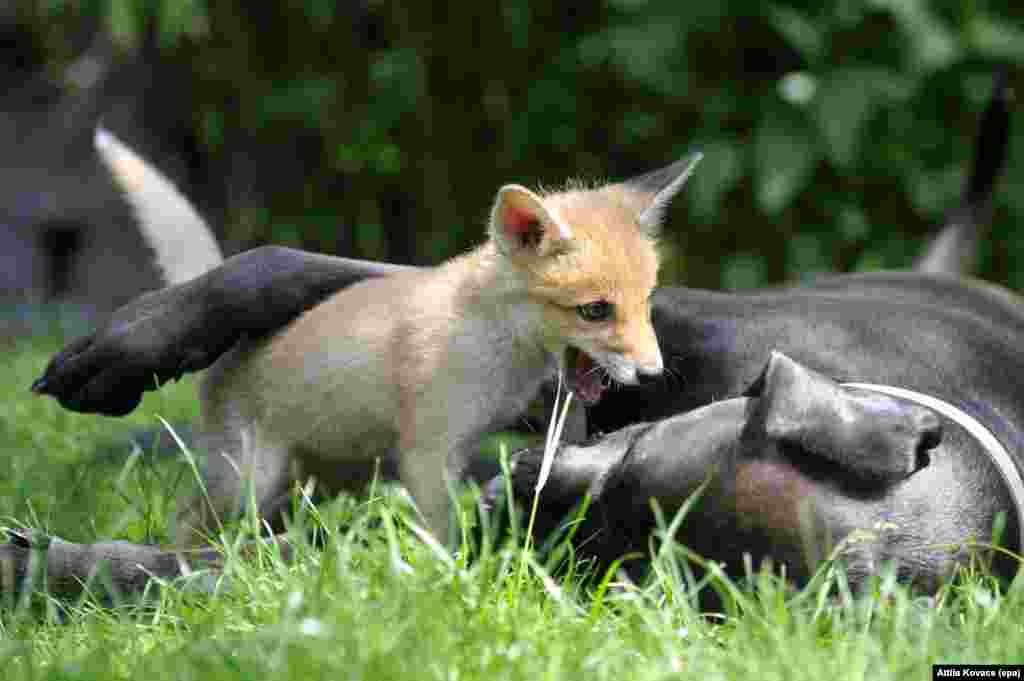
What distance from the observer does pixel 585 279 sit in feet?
8.78

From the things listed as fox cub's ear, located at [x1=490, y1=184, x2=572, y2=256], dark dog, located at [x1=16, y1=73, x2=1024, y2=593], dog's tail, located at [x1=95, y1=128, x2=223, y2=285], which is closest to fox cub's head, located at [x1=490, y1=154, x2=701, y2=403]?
fox cub's ear, located at [x1=490, y1=184, x2=572, y2=256]

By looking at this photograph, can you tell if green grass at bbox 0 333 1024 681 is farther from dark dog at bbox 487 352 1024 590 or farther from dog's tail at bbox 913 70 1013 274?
dog's tail at bbox 913 70 1013 274

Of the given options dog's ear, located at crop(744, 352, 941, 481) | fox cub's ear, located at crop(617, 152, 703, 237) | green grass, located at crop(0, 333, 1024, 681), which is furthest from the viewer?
fox cub's ear, located at crop(617, 152, 703, 237)

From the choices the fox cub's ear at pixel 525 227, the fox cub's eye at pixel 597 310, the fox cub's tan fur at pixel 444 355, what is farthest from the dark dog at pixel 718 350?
the fox cub's ear at pixel 525 227

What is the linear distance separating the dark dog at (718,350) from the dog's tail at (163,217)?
225 millimetres

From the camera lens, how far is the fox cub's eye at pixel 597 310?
2.67m

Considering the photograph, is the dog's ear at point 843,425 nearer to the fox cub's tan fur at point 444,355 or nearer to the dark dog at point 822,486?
the dark dog at point 822,486

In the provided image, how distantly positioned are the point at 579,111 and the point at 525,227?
4.59 meters

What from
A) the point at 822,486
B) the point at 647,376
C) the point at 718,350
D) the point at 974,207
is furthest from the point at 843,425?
the point at 974,207

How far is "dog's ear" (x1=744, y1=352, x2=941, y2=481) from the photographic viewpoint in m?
2.12

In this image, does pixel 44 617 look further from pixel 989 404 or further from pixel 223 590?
pixel 989 404

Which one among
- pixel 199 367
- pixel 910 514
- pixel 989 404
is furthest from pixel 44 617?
pixel 989 404

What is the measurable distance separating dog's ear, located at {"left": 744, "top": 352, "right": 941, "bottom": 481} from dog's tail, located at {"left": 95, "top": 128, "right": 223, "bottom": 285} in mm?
1581

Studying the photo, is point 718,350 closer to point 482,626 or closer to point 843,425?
point 843,425
